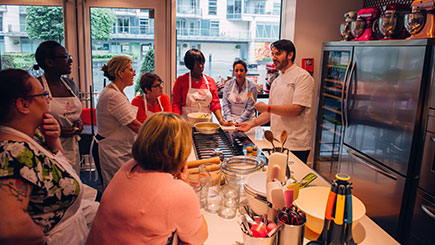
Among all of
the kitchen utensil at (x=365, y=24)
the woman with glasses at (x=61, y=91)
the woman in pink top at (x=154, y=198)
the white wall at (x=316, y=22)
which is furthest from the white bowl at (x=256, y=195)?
the white wall at (x=316, y=22)

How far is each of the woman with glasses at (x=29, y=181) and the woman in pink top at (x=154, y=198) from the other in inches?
8.1

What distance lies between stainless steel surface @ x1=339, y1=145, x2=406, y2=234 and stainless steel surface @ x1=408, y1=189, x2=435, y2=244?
142mm

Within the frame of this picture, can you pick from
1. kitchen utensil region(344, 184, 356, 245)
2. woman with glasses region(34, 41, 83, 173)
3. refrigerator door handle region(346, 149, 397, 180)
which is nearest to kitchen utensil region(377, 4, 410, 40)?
refrigerator door handle region(346, 149, 397, 180)

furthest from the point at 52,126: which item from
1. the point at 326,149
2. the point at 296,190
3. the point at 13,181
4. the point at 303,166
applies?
the point at 326,149

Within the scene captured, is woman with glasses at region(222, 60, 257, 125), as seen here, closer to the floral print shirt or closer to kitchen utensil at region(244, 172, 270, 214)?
kitchen utensil at region(244, 172, 270, 214)

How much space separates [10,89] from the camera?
1211 mm

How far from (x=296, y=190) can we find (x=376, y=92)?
2.08m

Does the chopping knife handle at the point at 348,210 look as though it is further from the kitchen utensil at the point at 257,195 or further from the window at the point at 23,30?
the window at the point at 23,30

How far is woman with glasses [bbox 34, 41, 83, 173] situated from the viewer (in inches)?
87.0

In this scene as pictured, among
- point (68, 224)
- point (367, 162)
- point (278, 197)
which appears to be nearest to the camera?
Answer: point (278, 197)

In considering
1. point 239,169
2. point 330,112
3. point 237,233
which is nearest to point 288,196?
point 237,233

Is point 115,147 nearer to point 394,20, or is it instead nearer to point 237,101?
point 237,101

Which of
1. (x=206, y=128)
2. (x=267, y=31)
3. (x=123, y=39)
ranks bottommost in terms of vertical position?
(x=206, y=128)

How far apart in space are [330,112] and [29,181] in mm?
3307
